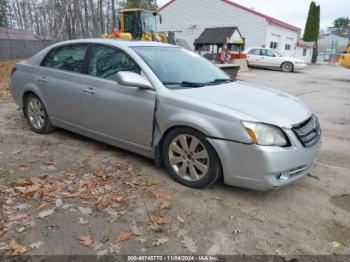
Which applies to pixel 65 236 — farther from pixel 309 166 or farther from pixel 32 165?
pixel 309 166

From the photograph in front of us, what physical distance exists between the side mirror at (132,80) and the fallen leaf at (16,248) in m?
1.93

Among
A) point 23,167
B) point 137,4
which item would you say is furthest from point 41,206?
Answer: point 137,4

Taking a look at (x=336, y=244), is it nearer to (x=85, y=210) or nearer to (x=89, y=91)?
(x=85, y=210)

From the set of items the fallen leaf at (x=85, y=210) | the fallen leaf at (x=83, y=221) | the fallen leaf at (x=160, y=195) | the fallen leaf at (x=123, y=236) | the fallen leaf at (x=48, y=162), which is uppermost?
the fallen leaf at (x=48, y=162)

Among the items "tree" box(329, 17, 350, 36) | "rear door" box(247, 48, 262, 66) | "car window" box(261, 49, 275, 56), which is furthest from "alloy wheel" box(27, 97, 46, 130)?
"tree" box(329, 17, 350, 36)

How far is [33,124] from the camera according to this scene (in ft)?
18.0

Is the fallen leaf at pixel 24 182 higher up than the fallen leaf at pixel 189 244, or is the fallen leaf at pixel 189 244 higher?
the fallen leaf at pixel 24 182

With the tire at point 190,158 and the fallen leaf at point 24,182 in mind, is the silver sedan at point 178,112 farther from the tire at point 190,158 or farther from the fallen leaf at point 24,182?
the fallen leaf at point 24,182

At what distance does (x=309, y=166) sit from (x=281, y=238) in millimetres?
1030

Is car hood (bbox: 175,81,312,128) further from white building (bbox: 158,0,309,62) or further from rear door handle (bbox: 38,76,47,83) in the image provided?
white building (bbox: 158,0,309,62)

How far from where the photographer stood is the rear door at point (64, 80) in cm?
459

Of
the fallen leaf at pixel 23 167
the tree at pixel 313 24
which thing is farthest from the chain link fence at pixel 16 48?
the tree at pixel 313 24

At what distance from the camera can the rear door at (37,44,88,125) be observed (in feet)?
15.1

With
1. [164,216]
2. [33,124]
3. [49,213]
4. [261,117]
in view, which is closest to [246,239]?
[164,216]
